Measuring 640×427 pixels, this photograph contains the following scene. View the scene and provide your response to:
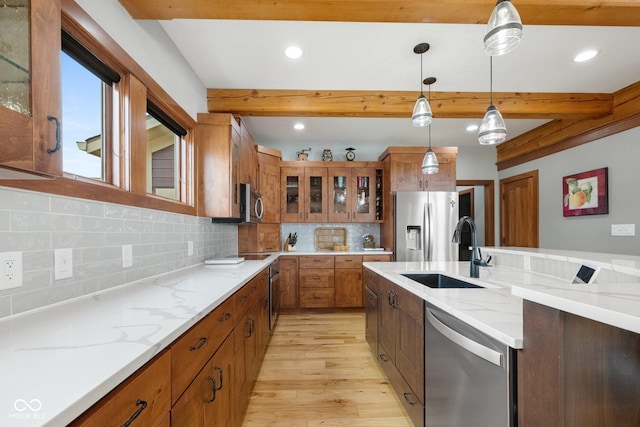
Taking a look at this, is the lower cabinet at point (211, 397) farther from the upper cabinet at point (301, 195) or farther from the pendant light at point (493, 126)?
the upper cabinet at point (301, 195)

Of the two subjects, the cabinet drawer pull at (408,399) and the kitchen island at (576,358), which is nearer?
the kitchen island at (576,358)

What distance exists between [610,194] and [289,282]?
4.03 m

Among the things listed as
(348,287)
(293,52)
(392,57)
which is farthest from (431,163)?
(348,287)

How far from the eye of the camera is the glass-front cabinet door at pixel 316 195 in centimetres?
428

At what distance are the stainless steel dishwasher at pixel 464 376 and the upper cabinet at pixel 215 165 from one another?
197 centimetres

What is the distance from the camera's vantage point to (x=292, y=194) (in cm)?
430

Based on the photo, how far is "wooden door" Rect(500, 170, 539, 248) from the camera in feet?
13.6

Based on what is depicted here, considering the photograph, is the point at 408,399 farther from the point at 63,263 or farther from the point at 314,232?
the point at 314,232

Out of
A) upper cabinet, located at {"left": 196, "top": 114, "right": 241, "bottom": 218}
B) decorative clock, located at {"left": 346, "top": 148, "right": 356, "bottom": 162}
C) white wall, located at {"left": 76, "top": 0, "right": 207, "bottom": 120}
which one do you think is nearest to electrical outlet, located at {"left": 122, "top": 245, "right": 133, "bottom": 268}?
upper cabinet, located at {"left": 196, "top": 114, "right": 241, "bottom": 218}

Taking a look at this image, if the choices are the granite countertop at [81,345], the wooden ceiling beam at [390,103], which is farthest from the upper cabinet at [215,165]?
the granite countertop at [81,345]

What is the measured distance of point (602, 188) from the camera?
3.14 metres

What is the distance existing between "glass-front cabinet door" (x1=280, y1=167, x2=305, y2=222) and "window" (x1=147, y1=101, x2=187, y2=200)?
76.4 inches

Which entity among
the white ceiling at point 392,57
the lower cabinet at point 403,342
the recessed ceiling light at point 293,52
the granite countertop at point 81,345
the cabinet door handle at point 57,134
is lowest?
the lower cabinet at point 403,342

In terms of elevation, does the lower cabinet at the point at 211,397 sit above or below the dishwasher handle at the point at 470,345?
below
